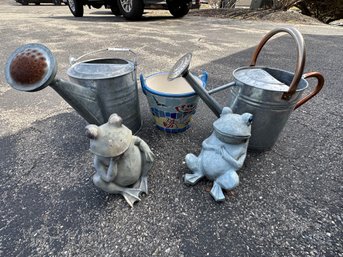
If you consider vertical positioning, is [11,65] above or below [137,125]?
above

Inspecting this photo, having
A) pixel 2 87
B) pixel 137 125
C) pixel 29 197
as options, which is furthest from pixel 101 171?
pixel 2 87

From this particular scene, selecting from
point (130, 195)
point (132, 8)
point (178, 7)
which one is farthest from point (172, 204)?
point (178, 7)

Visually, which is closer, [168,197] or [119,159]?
[119,159]

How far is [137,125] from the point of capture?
125 cm

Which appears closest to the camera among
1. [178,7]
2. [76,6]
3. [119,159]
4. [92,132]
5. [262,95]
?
[92,132]

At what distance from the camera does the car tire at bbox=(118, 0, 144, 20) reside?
4.20m

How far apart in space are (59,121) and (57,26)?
353 cm

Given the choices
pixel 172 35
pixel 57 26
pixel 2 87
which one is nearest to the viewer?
pixel 2 87

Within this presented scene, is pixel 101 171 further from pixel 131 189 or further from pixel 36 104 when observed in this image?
pixel 36 104

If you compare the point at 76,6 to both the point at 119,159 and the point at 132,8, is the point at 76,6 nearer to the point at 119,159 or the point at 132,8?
the point at 132,8

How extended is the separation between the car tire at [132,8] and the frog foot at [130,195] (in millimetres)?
4175

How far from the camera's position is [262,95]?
90 cm

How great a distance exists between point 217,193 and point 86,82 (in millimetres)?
700

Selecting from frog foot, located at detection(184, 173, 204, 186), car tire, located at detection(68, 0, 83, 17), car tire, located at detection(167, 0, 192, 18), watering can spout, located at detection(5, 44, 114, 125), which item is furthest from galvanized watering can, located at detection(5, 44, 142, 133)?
car tire, located at detection(68, 0, 83, 17)
